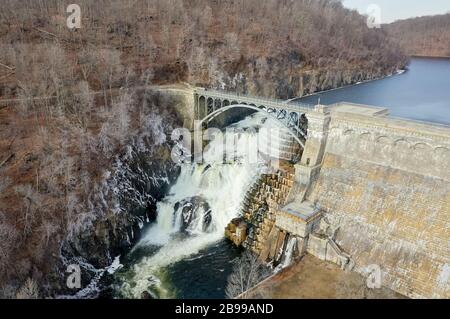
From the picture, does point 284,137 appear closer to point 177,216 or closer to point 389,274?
point 177,216

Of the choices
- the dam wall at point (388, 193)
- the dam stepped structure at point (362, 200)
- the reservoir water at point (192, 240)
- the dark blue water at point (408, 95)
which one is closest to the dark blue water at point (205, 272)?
the reservoir water at point (192, 240)

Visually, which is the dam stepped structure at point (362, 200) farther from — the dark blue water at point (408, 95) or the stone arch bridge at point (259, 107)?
the dark blue water at point (408, 95)

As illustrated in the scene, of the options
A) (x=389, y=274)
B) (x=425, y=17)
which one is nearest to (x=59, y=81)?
(x=389, y=274)

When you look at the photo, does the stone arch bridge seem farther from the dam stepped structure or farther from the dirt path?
the dirt path

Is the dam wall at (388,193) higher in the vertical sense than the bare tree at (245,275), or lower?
higher

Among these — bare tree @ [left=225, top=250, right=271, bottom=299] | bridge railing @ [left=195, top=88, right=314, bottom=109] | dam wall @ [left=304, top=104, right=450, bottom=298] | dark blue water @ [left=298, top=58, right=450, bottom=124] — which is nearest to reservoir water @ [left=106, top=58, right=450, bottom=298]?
bare tree @ [left=225, top=250, right=271, bottom=299]

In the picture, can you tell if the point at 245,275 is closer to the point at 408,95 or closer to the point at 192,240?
the point at 192,240
